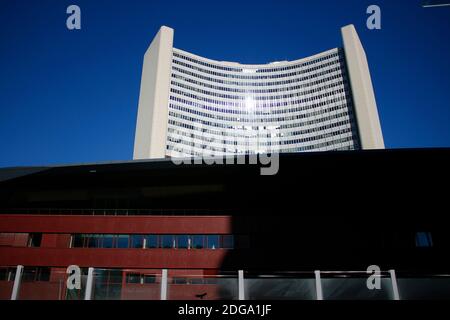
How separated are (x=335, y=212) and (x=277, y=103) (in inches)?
3856

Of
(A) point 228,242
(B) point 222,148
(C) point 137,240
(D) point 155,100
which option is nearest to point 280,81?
(B) point 222,148

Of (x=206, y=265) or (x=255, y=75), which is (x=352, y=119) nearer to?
(x=255, y=75)

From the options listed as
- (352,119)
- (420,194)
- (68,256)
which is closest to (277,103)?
(352,119)

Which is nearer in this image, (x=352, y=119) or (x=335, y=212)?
(x=335, y=212)

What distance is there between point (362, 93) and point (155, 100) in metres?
62.4

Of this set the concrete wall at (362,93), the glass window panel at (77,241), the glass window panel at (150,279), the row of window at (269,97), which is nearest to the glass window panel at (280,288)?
the glass window panel at (150,279)

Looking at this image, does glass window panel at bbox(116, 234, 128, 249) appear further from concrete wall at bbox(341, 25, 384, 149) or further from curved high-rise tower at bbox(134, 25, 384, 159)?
concrete wall at bbox(341, 25, 384, 149)

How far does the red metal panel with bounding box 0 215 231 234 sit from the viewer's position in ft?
98.8

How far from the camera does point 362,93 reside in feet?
332

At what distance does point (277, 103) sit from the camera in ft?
405

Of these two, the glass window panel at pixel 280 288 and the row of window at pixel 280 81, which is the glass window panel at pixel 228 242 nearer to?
the glass window panel at pixel 280 288

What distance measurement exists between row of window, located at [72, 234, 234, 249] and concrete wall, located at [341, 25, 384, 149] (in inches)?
3086

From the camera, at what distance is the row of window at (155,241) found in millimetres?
29397
